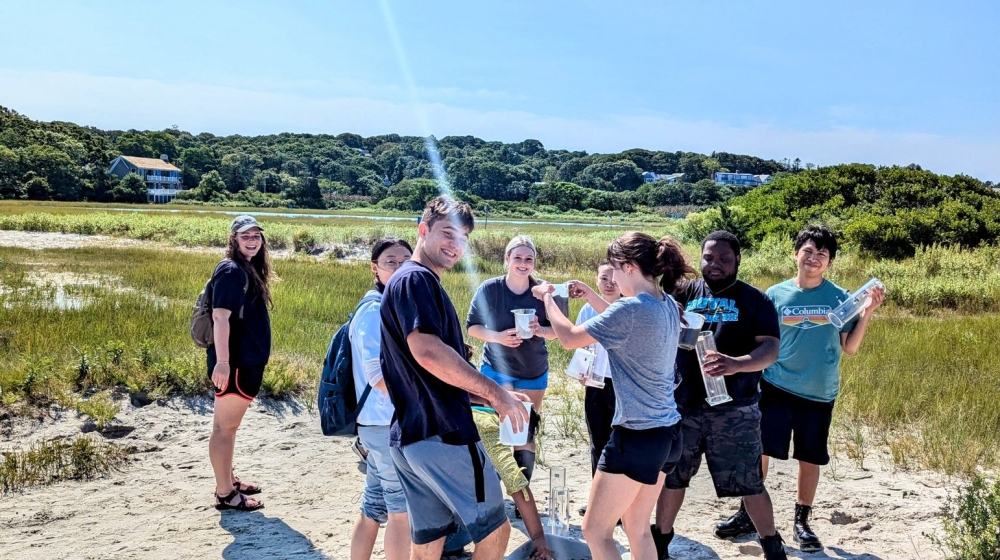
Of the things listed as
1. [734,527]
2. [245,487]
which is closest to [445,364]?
[734,527]

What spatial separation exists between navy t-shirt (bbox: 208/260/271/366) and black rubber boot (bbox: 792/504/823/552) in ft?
A: 12.2

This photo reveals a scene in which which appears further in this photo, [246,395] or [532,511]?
[246,395]

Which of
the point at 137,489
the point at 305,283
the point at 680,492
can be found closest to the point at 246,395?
the point at 137,489

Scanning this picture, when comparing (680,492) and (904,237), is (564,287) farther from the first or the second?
(904,237)

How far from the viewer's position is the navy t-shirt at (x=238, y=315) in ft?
15.4

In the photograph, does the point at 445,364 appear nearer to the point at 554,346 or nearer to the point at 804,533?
the point at 804,533

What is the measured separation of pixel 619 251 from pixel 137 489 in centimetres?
451

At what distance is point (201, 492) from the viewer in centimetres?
551

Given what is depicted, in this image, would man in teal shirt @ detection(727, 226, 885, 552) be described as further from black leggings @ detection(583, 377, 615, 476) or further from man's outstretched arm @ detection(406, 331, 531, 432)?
man's outstretched arm @ detection(406, 331, 531, 432)

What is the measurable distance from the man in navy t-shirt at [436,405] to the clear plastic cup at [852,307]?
2643 mm

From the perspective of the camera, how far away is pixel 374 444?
3451 millimetres

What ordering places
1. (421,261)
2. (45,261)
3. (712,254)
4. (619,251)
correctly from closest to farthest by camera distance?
(421,261)
(619,251)
(712,254)
(45,261)

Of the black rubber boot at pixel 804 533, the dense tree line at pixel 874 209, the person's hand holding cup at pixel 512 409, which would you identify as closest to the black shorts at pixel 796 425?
the black rubber boot at pixel 804 533

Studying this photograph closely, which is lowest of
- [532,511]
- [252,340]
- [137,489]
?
[137,489]
